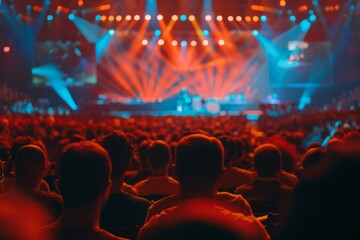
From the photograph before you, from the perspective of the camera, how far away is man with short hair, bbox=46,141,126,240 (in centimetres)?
205

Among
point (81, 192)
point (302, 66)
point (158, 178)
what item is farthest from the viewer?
point (302, 66)

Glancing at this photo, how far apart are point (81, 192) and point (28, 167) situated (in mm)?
1342

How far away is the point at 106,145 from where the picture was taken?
3436mm

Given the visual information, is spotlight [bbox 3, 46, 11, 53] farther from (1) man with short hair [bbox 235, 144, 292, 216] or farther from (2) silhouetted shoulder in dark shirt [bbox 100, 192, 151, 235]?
(2) silhouetted shoulder in dark shirt [bbox 100, 192, 151, 235]

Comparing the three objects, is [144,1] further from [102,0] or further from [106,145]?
[106,145]

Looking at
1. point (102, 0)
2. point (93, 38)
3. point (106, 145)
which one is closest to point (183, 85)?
point (93, 38)

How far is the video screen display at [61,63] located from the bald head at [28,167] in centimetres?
2381

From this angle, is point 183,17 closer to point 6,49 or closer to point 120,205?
point 6,49

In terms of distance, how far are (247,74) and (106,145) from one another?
2606 cm

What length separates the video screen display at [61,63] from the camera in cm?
2642

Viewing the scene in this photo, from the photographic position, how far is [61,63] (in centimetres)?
2644

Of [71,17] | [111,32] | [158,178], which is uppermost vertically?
[71,17]

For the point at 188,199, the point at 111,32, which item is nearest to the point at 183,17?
the point at 111,32

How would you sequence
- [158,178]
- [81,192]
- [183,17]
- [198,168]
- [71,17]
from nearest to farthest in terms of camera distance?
1. [81,192]
2. [198,168]
3. [158,178]
4. [183,17]
5. [71,17]
